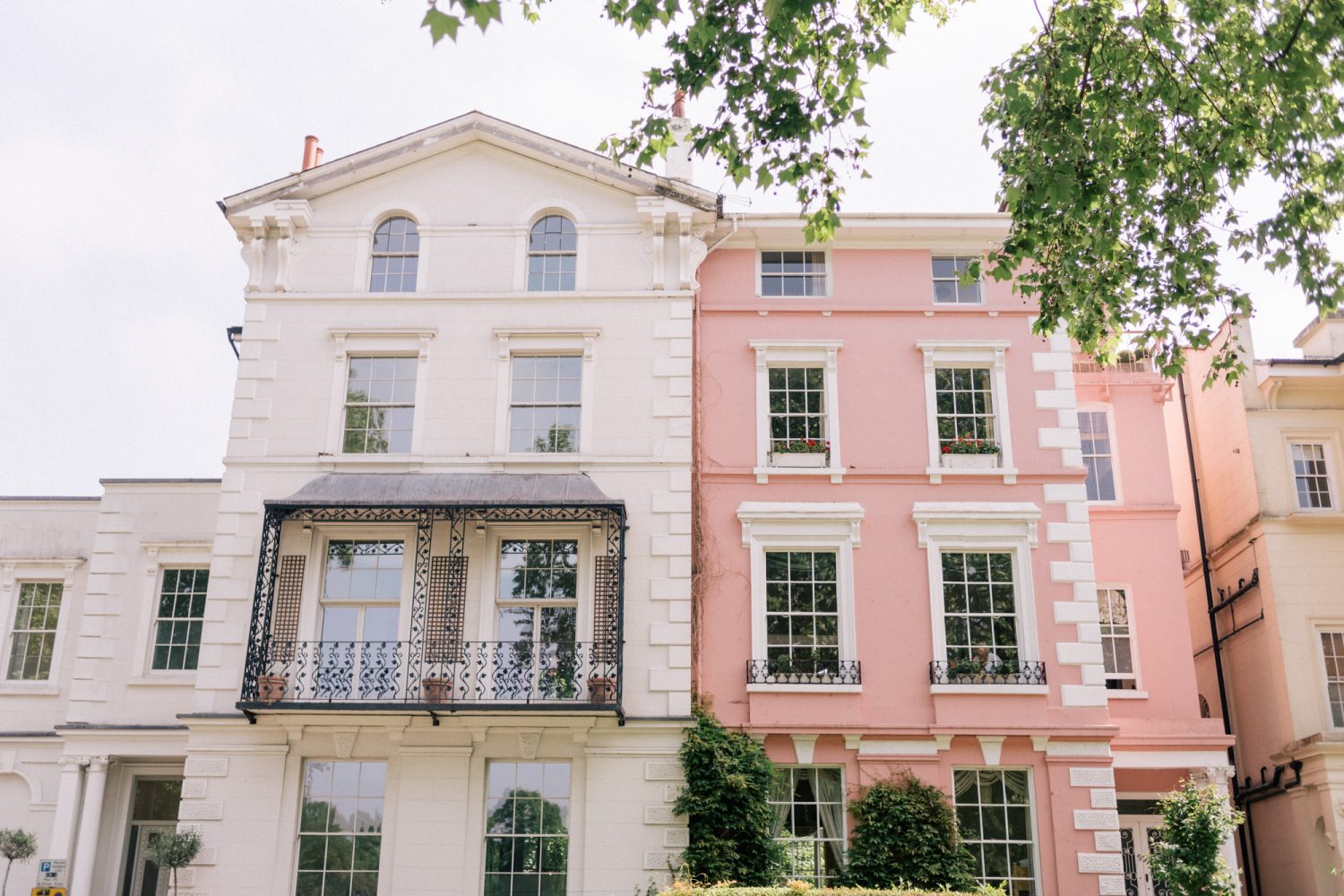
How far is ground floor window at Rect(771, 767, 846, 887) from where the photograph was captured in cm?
1750

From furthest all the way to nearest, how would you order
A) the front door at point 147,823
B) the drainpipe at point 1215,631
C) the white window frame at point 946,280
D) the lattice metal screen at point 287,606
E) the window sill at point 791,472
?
the drainpipe at point 1215,631
the white window frame at point 946,280
the front door at point 147,823
the window sill at point 791,472
the lattice metal screen at point 287,606

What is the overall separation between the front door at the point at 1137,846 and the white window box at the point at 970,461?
6.07m

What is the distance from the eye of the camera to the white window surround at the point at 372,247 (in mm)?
19750

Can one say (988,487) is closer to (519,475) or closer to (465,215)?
(519,475)

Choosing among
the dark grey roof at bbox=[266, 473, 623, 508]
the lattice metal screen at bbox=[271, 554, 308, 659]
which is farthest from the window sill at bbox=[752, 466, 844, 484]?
the lattice metal screen at bbox=[271, 554, 308, 659]

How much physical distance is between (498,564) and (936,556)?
6403mm

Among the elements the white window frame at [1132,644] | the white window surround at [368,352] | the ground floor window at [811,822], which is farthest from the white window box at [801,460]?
the white window surround at [368,352]

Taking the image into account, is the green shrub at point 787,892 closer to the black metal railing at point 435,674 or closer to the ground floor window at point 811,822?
the ground floor window at point 811,822

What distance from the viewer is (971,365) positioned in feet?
65.4

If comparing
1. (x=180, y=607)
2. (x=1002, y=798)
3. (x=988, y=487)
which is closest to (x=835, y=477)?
(x=988, y=487)

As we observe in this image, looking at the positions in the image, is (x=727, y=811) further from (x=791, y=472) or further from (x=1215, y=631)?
(x=1215, y=631)

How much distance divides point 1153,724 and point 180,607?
1501 centimetres

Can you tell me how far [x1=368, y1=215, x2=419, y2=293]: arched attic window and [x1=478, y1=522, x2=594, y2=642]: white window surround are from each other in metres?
4.19

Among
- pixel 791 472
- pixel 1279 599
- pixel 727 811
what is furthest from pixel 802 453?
pixel 1279 599
